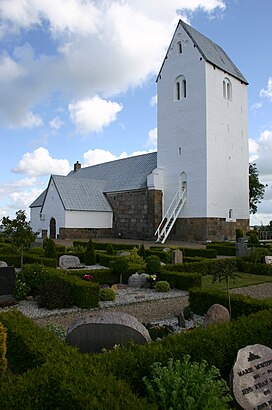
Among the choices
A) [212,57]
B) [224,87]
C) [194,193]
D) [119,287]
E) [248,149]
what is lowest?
[119,287]

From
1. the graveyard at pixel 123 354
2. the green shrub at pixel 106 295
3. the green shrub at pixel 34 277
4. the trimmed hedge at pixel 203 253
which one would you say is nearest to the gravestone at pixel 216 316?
the graveyard at pixel 123 354

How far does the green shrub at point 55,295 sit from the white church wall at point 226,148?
17387 mm

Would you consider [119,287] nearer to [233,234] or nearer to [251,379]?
[251,379]

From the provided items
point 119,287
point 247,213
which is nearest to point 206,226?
point 247,213

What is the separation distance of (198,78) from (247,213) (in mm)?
10178

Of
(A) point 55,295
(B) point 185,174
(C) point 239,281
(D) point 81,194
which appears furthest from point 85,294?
(D) point 81,194

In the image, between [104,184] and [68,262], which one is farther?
[104,184]

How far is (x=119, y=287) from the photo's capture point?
10602mm

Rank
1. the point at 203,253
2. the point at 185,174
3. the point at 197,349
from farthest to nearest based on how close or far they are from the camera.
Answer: the point at 185,174
the point at 203,253
the point at 197,349

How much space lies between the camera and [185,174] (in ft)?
86.2

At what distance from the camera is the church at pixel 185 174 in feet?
82.2

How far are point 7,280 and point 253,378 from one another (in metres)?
6.47

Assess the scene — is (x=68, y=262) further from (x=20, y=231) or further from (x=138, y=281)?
(x=138, y=281)

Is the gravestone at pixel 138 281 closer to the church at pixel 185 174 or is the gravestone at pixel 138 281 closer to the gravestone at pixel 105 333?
the gravestone at pixel 105 333
